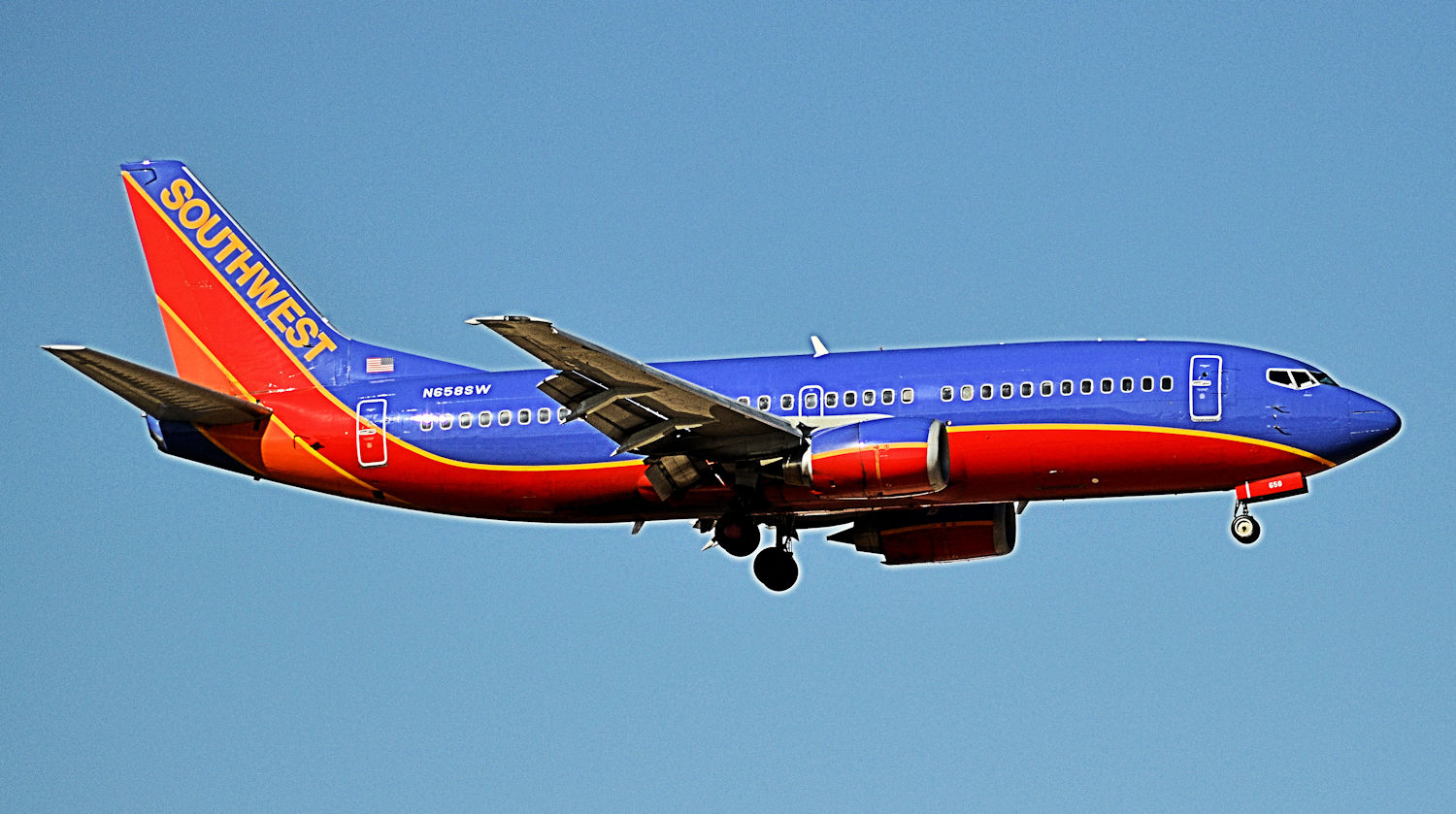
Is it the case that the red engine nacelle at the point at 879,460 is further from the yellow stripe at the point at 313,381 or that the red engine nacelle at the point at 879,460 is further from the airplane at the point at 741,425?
the yellow stripe at the point at 313,381

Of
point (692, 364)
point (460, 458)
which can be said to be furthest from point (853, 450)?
point (460, 458)

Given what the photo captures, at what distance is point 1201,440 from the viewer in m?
42.8

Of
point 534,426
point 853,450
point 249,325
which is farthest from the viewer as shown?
point 249,325

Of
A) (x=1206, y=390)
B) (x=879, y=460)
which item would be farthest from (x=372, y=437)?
(x=1206, y=390)

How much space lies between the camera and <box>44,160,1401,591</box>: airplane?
42.8 meters

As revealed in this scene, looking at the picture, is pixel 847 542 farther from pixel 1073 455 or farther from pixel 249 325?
pixel 249 325

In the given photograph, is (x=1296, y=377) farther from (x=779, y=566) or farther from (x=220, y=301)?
(x=220, y=301)

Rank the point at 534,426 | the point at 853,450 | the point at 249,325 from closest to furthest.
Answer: the point at 853,450, the point at 534,426, the point at 249,325

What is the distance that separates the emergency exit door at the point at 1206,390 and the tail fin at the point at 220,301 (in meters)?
19.2

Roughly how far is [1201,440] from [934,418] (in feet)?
17.7

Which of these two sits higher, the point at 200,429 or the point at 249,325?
the point at 249,325

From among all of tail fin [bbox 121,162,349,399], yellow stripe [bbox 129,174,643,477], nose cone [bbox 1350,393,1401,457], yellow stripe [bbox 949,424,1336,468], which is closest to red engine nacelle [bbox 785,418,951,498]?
yellow stripe [bbox 949,424,1336,468]

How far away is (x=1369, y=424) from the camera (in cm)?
4288

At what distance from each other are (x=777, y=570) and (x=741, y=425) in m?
6.18
